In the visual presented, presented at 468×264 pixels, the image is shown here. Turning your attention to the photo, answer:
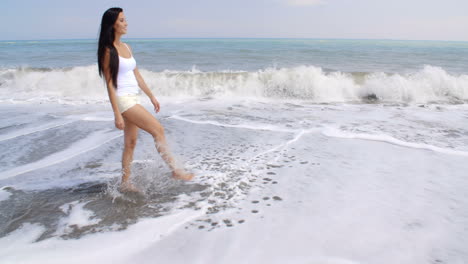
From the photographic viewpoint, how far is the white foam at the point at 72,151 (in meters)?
4.36

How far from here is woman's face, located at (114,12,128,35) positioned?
3059mm

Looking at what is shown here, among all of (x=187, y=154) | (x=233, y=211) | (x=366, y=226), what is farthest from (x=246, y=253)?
(x=187, y=154)

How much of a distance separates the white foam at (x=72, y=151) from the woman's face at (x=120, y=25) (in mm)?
2466

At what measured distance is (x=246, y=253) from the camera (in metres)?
2.57

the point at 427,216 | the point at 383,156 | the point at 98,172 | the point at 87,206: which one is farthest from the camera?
the point at 383,156

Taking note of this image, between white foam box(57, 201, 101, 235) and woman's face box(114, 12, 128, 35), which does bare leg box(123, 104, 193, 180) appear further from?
white foam box(57, 201, 101, 235)

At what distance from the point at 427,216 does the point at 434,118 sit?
515 centimetres

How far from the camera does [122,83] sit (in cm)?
319

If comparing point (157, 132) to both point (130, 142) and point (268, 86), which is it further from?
point (268, 86)

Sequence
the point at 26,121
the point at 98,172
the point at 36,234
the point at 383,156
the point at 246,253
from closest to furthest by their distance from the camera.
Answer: the point at 246,253 → the point at 36,234 → the point at 98,172 → the point at 383,156 → the point at 26,121

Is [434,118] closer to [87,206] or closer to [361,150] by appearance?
[361,150]

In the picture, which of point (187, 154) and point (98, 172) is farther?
point (187, 154)

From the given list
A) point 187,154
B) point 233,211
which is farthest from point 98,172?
point 233,211

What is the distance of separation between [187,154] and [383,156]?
2758 mm
